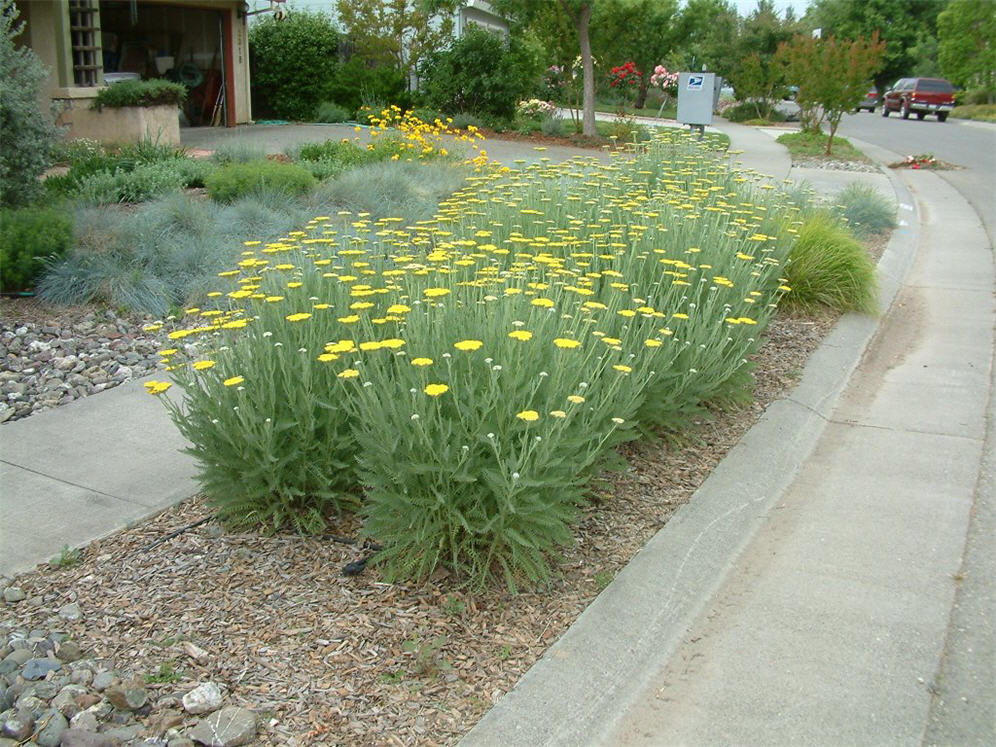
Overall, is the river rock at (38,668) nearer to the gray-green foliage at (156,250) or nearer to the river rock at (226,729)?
the river rock at (226,729)

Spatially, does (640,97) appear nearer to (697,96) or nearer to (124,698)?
(697,96)

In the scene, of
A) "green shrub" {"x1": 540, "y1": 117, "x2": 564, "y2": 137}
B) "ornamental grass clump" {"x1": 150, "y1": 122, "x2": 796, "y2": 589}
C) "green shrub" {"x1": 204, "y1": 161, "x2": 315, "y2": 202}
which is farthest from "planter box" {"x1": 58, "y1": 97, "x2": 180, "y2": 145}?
"ornamental grass clump" {"x1": 150, "y1": 122, "x2": 796, "y2": 589}

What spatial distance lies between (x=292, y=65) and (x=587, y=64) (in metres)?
7.53

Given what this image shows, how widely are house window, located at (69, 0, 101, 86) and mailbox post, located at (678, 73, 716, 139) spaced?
1117cm

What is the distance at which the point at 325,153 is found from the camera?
12688 millimetres

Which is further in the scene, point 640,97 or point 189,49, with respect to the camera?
point 640,97

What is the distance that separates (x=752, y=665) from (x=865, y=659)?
0.41 meters

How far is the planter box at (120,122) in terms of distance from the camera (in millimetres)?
15070

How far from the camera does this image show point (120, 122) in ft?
50.0

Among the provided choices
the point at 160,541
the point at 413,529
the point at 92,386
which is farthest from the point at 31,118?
the point at 413,529

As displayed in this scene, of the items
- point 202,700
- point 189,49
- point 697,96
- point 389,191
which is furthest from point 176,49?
point 202,700

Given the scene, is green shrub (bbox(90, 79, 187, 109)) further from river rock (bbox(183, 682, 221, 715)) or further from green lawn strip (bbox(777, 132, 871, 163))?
river rock (bbox(183, 682, 221, 715))

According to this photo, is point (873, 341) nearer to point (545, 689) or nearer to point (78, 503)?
point (545, 689)

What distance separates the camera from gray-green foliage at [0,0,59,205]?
7.53m
